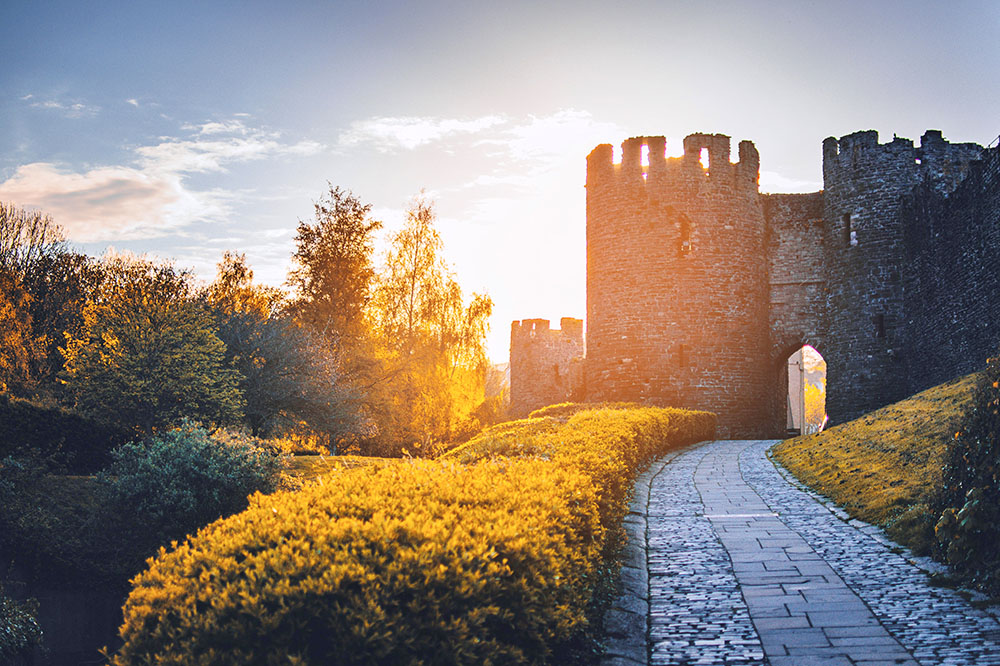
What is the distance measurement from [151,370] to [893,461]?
42.2 feet

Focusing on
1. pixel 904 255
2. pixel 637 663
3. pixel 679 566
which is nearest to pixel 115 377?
pixel 679 566

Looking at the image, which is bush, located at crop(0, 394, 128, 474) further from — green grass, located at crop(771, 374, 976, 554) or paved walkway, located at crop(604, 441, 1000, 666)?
green grass, located at crop(771, 374, 976, 554)

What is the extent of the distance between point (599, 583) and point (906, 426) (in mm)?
8470

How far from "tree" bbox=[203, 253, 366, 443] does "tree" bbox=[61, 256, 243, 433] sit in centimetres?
101

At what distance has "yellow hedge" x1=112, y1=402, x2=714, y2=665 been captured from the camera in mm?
3018

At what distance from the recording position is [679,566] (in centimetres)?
634

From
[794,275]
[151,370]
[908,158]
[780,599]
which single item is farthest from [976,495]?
[794,275]

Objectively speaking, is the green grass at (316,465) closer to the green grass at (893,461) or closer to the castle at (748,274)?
the green grass at (893,461)

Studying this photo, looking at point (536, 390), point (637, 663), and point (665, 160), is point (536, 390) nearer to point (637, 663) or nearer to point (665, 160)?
point (665, 160)

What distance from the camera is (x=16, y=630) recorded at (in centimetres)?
962

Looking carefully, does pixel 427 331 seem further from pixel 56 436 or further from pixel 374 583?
pixel 374 583

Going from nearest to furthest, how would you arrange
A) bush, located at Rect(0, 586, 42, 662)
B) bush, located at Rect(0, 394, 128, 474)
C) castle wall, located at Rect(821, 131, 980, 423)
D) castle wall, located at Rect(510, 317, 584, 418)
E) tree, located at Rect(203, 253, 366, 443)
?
bush, located at Rect(0, 586, 42, 662), bush, located at Rect(0, 394, 128, 474), tree, located at Rect(203, 253, 366, 443), castle wall, located at Rect(821, 131, 980, 423), castle wall, located at Rect(510, 317, 584, 418)

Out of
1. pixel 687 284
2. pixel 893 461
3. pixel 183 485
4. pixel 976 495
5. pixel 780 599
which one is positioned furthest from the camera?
pixel 687 284

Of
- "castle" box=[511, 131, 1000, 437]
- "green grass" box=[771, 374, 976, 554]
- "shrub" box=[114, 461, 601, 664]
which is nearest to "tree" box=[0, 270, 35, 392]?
"castle" box=[511, 131, 1000, 437]
